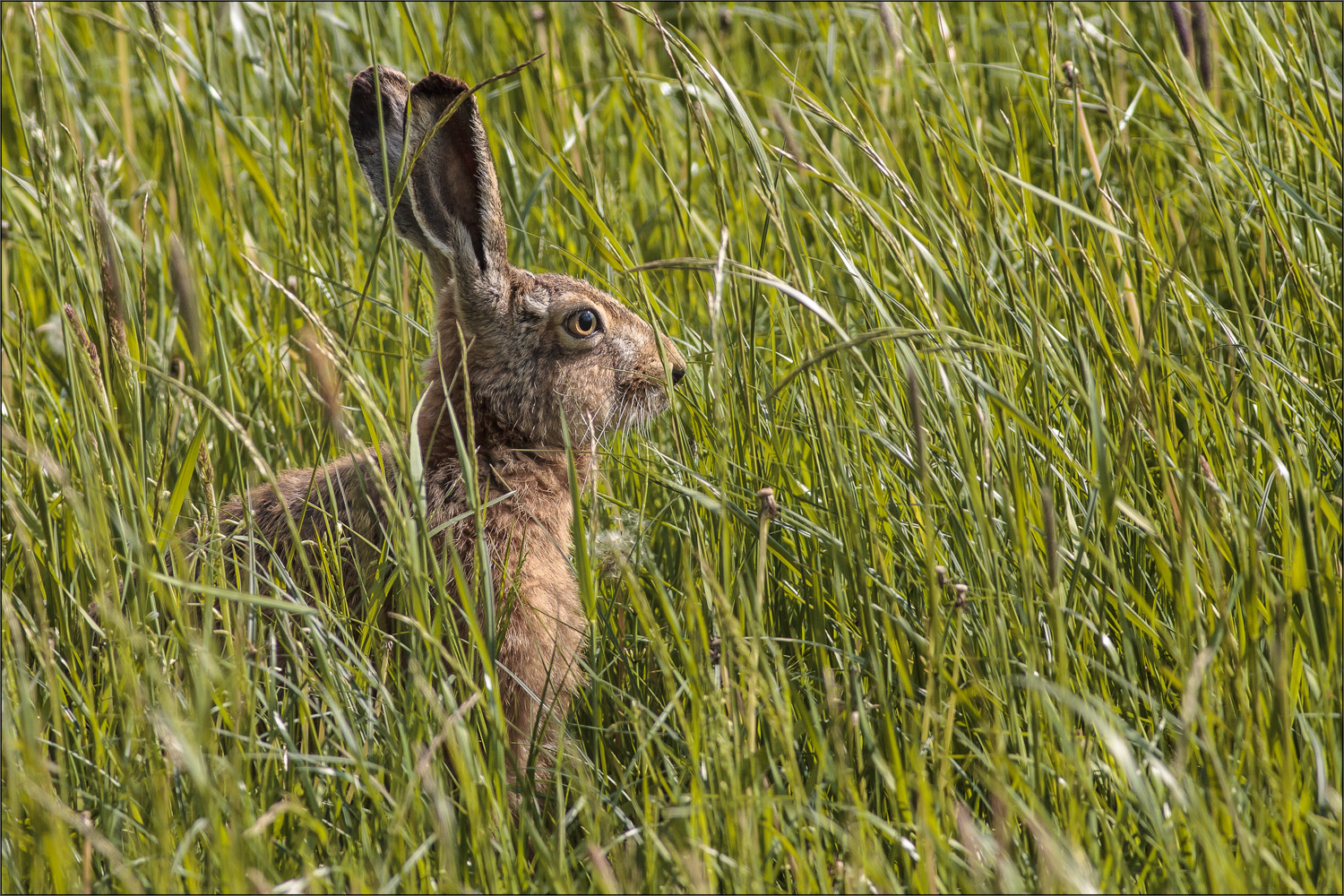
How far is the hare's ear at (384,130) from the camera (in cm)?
310

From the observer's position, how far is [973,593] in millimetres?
2293

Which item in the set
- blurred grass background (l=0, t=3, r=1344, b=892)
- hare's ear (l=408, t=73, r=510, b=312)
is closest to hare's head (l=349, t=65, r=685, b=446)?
hare's ear (l=408, t=73, r=510, b=312)

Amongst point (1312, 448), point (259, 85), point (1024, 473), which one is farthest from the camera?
point (259, 85)

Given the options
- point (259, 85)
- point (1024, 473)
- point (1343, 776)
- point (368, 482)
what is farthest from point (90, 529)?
point (259, 85)

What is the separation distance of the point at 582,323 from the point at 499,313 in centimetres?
25

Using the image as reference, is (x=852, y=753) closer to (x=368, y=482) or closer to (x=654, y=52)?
(x=368, y=482)

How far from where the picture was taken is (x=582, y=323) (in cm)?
352

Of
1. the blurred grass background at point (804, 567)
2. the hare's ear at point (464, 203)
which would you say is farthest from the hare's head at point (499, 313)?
the blurred grass background at point (804, 567)

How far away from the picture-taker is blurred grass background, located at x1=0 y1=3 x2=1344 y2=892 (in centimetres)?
190

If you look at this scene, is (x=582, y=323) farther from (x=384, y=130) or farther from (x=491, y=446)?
(x=384, y=130)

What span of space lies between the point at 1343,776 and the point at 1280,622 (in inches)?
16.2

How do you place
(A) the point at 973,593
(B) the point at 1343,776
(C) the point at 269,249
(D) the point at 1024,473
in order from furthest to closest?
(C) the point at 269,249
(D) the point at 1024,473
(A) the point at 973,593
(B) the point at 1343,776

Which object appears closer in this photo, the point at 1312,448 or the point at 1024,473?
the point at 1024,473

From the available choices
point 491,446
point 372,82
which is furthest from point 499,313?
point 372,82
